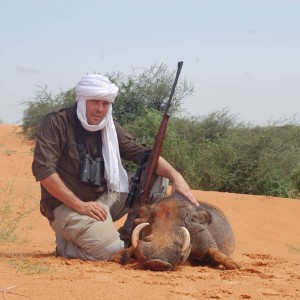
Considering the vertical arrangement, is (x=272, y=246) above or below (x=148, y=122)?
below

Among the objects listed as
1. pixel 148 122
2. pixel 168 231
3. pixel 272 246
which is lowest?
pixel 272 246

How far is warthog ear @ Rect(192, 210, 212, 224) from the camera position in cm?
678

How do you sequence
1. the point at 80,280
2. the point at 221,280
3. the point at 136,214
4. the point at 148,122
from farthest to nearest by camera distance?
the point at 148,122 → the point at 136,214 → the point at 221,280 → the point at 80,280

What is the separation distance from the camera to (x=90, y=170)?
22.9 ft

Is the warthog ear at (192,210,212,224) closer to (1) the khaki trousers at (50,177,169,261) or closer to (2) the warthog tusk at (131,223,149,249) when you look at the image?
(2) the warthog tusk at (131,223,149,249)

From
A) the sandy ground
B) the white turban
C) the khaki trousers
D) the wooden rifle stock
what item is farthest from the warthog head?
the white turban

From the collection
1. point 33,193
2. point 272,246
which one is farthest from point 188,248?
point 33,193

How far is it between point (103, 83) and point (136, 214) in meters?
1.45

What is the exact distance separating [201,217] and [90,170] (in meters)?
1.22

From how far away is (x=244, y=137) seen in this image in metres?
18.0

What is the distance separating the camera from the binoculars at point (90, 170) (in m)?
6.94

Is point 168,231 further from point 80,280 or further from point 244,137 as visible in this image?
point 244,137

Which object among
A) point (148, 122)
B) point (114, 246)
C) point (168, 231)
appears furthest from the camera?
point (148, 122)

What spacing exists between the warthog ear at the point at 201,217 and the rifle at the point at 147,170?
2.29 ft
